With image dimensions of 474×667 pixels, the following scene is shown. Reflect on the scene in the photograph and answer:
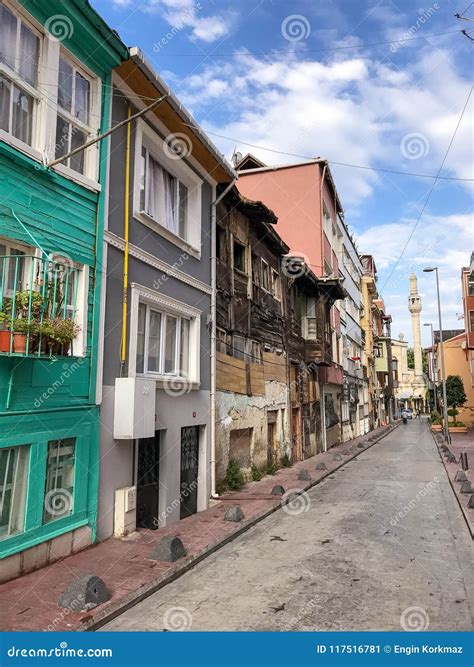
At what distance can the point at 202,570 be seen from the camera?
7.05 metres

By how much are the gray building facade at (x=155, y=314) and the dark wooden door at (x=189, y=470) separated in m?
0.02

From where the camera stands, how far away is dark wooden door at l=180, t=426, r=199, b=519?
412 inches

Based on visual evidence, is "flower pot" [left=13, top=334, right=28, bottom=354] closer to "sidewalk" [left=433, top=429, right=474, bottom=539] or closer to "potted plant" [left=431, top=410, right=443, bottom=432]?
"sidewalk" [left=433, top=429, right=474, bottom=539]

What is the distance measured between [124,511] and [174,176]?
22.5ft

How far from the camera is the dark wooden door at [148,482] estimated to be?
29.0 ft

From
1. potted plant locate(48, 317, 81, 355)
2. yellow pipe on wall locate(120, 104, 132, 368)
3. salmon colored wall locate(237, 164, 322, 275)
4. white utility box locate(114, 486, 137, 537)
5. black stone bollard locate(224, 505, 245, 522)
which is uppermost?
salmon colored wall locate(237, 164, 322, 275)

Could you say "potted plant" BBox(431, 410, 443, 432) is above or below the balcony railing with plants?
below

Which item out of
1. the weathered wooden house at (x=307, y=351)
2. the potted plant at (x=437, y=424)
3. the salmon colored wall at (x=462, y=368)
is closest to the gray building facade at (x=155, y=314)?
the weathered wooden house at (x=307, y=351)

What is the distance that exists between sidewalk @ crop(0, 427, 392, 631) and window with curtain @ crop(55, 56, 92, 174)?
563 cm

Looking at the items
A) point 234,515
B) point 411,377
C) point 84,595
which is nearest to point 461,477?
point 234,515

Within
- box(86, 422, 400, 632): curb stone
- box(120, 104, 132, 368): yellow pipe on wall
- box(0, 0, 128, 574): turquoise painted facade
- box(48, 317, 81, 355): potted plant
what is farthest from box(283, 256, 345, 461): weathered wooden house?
box(48, 317, 81, 355): potted plant

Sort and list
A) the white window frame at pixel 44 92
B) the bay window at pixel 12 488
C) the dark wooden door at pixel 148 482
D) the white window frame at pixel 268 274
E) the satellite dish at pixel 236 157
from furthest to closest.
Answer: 1. the satellite dish at pixel 236 157
2. the white window frame at pixel 268 274
3. the dark wooden door at pixel 148 482
4. the white window frame at pixel 44 92
5. the bay window at pixel 12 488

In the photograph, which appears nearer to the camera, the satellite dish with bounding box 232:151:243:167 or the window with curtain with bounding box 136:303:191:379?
the window with curtain with bounding box 136:303:191:379

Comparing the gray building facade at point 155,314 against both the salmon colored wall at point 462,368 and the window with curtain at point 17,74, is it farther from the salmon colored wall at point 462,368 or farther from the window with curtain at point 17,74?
the salmon colored wall at point 462,368
